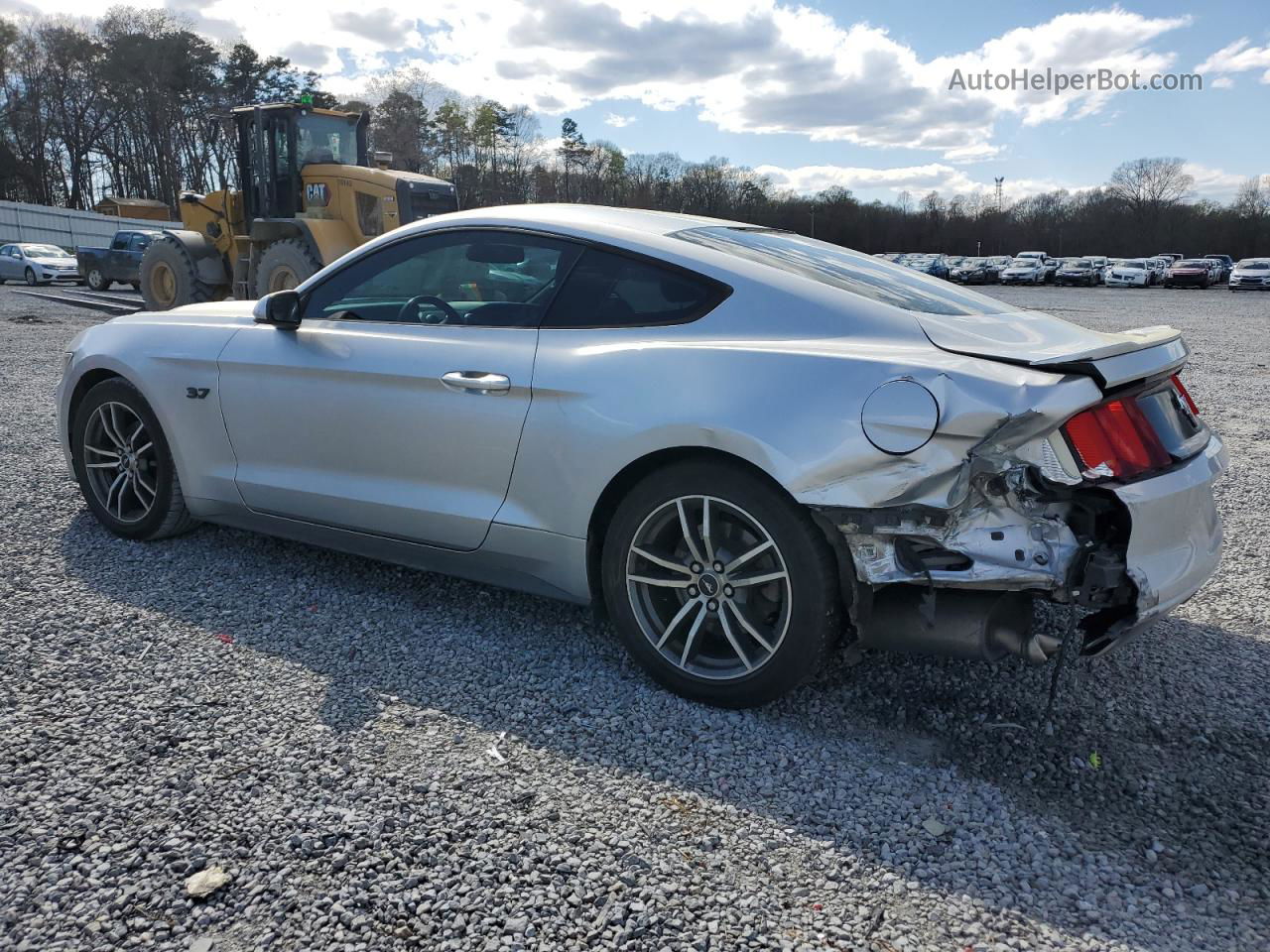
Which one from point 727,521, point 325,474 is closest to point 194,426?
point 325,474

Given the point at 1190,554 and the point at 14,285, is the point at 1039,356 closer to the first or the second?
the point at 1190,554

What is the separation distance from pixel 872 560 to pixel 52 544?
3827mm

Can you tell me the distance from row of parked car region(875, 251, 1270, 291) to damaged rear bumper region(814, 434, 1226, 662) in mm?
44941

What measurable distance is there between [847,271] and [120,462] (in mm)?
3418

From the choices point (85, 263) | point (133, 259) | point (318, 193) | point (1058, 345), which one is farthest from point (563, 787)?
point (85, 263)

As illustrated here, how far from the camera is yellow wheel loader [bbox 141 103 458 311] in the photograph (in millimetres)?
13211

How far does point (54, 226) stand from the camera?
156ft

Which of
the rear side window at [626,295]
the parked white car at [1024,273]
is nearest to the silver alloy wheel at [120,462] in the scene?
the rear side window at [626,295]

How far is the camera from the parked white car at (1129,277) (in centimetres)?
4591

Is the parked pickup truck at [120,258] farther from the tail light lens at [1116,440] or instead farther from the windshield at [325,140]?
the tail light lens at [1116,440]

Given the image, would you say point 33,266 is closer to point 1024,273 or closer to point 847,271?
point 847,271

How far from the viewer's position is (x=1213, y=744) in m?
2.87

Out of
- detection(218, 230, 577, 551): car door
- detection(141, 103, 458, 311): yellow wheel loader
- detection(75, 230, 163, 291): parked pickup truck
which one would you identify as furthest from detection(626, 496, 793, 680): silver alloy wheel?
detection(75, 230, 163, 291): parked pickup truck

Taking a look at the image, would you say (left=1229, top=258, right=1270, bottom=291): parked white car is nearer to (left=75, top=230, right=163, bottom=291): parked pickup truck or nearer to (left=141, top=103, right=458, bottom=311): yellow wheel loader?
(left=141, top=103, right=458, bottom=311): yellow wheel loader
